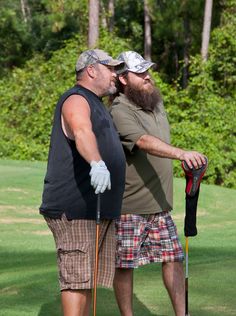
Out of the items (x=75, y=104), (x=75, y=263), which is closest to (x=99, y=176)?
(x=75, y=104)

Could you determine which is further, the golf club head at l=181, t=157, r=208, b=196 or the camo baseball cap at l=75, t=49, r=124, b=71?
the golf club head at l=181, t=157, r=208, b=196

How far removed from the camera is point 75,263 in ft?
20.1

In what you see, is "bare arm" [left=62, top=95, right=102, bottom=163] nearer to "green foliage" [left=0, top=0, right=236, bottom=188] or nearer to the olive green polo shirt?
the olive green polo shirt

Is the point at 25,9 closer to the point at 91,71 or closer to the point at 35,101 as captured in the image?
the point at 35,101

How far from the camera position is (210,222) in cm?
1794

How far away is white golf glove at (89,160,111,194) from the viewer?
225 inches

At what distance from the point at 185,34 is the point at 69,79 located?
474 inches

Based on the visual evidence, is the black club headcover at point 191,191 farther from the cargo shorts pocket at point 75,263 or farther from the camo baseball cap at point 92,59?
the cargo shorts pocket at point 75,263

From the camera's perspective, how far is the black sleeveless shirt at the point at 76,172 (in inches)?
239

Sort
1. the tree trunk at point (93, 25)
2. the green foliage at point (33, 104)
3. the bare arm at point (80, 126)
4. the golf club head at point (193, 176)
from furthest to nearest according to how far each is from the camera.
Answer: the tree trunk at point (93, 25)
the green foliage at point (33, 104)
the golf club head at point (193, 176)
the bare arm at point (80, 126)

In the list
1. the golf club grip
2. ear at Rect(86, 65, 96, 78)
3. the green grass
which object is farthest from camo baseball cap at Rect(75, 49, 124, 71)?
the green grass

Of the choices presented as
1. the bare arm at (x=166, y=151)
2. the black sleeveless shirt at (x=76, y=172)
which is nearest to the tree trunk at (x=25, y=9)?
the bare arm at (x=166, y=151)

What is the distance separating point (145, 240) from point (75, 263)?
985 mm

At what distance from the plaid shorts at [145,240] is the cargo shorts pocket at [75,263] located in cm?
78
